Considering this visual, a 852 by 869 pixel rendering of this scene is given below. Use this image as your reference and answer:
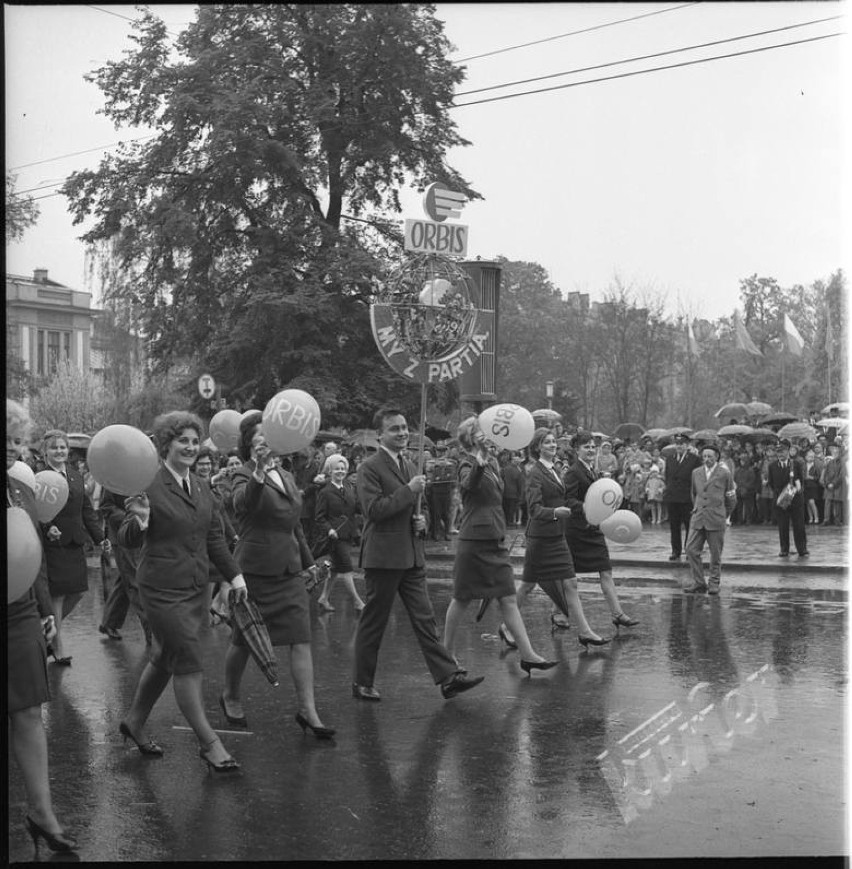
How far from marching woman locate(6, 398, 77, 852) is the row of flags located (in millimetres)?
36224

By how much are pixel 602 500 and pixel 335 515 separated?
3.56m

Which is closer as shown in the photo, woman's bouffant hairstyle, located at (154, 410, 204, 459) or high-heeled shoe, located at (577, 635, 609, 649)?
woman's bouffant hairstyle, located at (154, 410, 204, 459)

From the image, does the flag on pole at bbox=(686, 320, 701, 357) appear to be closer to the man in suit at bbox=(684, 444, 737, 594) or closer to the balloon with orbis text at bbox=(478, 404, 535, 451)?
the man in suit at bbox=(684, 444, 737, 594)

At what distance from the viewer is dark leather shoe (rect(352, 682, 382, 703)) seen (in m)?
8.23

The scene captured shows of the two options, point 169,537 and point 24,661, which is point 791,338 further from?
point 24,661

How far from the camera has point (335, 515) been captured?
13.0 m

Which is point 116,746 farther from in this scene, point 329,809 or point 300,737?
point 329,809

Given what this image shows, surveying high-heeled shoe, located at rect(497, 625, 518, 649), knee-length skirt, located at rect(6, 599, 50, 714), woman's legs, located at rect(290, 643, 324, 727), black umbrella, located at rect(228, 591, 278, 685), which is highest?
knee-length skirt, located at rect(6, 599, 50, 714)

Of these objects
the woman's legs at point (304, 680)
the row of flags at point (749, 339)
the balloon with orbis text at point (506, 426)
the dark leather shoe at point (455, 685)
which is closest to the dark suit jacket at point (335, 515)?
the balloon with orbis text at point (506, 426)

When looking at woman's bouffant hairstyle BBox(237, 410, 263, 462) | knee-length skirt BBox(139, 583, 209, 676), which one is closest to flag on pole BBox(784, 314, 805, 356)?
woman's bouffant hairstyle BBox(237, 410, 263, 462)

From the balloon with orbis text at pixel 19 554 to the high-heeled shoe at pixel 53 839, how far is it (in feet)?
3.33

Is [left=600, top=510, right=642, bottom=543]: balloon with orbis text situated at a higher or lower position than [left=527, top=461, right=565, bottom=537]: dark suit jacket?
lower

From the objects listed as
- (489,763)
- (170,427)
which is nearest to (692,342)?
(489,763)

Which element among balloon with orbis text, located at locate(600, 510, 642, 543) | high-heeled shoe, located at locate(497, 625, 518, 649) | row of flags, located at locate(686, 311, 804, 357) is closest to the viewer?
high-heeled shoe, located at locate(497, 625, 518, 649)
